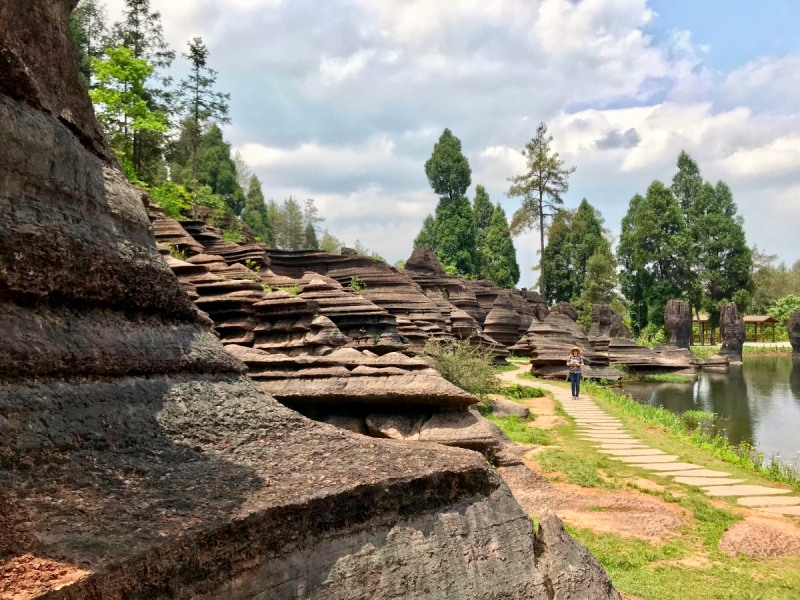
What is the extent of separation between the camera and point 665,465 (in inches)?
331

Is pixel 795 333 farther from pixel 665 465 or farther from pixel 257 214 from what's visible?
pixel 257 214

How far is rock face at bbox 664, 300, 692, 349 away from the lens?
3534 centimetres

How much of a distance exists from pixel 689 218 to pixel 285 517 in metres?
50.2

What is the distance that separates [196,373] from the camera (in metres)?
3.21

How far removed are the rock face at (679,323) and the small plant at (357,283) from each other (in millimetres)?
24063

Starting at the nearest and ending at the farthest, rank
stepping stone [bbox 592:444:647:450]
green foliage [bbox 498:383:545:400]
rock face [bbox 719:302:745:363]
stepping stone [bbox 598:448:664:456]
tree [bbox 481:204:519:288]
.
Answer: stepping stone [bbox 598:448:664:456] < stepping stone [bbox 592:444:647:450] < green foliage [bbox 498:383:545:400] < rock face [bbox 719:302:745:363] < tree [bbox 481:204:519:288]

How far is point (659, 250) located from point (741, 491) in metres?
41.7

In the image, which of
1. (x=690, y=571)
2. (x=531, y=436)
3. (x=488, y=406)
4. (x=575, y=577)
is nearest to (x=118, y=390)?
(x=575, y=577)

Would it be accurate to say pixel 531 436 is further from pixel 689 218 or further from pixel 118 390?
pixel 689 218

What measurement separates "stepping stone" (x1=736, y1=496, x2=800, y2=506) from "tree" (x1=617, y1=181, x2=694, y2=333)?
41.0 metres

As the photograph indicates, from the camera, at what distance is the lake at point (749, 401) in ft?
41.2

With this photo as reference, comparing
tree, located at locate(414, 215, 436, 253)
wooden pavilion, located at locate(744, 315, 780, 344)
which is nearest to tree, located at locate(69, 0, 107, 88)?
tree, located at locate(414, 215, 436, 253)

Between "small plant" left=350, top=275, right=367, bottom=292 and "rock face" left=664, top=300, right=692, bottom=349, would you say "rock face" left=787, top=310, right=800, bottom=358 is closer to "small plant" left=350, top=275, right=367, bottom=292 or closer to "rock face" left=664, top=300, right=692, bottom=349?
"rock face" left=664, top=300, right=692, bottom=349

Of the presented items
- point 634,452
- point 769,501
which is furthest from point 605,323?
point 769,501
